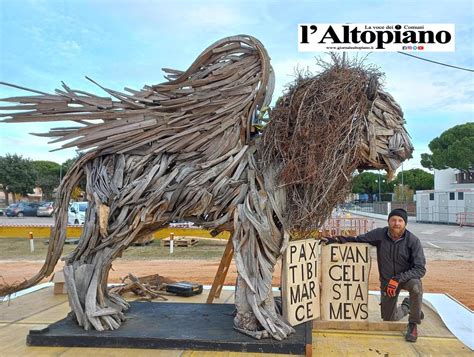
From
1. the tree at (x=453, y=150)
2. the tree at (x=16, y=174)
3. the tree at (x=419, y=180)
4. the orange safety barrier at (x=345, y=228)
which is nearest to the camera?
the orange safety barrier at (x=345, y=228)

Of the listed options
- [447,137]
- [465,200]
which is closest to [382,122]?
[465,200]

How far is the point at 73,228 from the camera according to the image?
57.4ft

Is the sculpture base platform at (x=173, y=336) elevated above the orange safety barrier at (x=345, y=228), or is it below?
below

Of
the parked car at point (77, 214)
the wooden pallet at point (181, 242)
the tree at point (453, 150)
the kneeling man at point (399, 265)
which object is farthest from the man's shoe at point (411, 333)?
the tree at point (453, 150)

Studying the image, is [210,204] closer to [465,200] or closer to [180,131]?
[180,131]

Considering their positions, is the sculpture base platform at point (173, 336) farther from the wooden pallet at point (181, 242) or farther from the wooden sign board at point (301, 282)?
the wooden pallet at point (181, 242)

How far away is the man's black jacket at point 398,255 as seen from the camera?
4816 millimetres

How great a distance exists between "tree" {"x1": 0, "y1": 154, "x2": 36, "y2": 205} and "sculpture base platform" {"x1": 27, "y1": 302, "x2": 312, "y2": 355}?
4910 centimetres

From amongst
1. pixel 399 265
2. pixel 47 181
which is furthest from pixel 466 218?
pixel 47 181

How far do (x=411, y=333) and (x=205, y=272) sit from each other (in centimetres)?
685

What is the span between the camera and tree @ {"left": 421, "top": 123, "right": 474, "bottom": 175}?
40031mm

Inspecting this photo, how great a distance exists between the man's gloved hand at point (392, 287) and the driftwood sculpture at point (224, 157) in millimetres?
1106

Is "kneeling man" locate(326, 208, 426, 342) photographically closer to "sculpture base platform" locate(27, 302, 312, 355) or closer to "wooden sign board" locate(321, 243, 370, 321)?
"wooden sign board" locate(321, 243, 370, 321)

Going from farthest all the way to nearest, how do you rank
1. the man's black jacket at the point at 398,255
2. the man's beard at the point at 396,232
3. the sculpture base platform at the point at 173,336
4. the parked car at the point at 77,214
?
1. the parked car at the point at 77,214
2. the man's beard at the point at 396,232
3. the man's black jacket at the point at 398,255
4. the sculpture base platform at the point at 173,336
